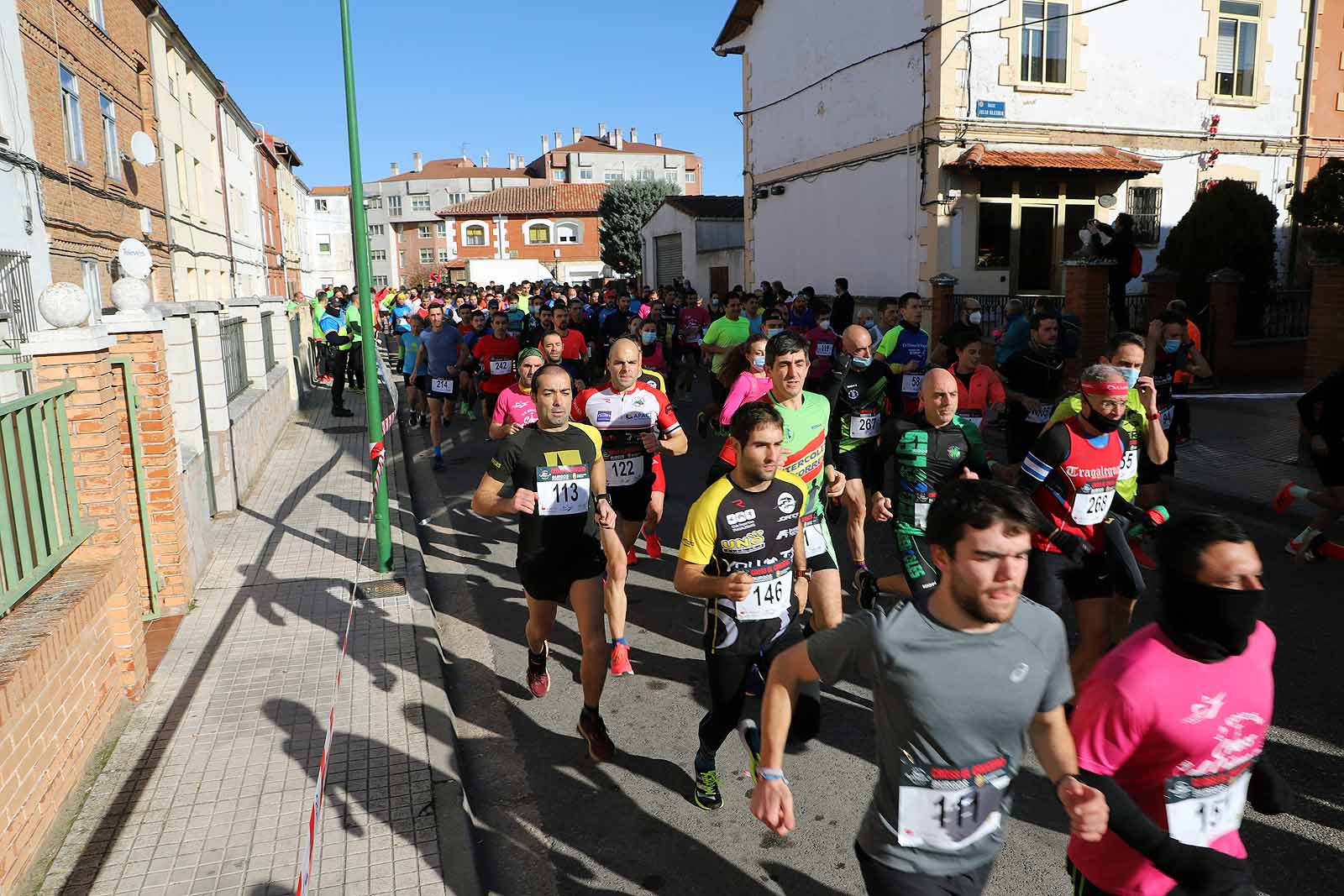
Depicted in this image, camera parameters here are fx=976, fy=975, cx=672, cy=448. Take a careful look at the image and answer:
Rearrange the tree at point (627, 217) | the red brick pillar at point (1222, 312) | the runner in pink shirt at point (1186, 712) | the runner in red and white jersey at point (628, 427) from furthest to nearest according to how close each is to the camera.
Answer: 1. the tree at point (627, 217)
2. the red brick pillar at point (1222, 312)
3. the runner in red and white jersey at point (628, 427)
4. the runner in pink shirt at point (1186, 712)

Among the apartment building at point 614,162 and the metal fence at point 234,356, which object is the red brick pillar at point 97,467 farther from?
the apartment building at point 614,162

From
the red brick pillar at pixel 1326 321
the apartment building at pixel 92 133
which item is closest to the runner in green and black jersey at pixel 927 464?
the red brick pillar at pixel 1326 321

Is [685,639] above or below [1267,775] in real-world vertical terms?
below

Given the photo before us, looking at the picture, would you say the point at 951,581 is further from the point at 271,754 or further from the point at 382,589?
the point at 382,589

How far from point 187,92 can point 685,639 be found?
30.1m

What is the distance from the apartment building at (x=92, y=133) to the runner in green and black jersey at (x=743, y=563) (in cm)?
1301

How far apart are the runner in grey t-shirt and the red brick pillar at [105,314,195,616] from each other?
5.22m

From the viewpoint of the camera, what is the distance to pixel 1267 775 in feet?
8.34

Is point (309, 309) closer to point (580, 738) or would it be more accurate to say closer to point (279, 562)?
point (279, 562)

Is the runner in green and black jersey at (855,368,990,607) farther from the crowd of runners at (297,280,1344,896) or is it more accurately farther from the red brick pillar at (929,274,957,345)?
the red brick pillar at (929,274,957,345)

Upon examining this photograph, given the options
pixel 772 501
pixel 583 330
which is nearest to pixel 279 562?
pixel 772 501

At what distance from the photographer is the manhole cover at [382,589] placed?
693 cm

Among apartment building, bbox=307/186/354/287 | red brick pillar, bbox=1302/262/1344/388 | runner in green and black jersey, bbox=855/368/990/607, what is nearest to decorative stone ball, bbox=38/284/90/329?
runner in green and black jersey, bbox=855/368/990/607

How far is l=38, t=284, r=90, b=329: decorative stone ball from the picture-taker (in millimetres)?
5090
